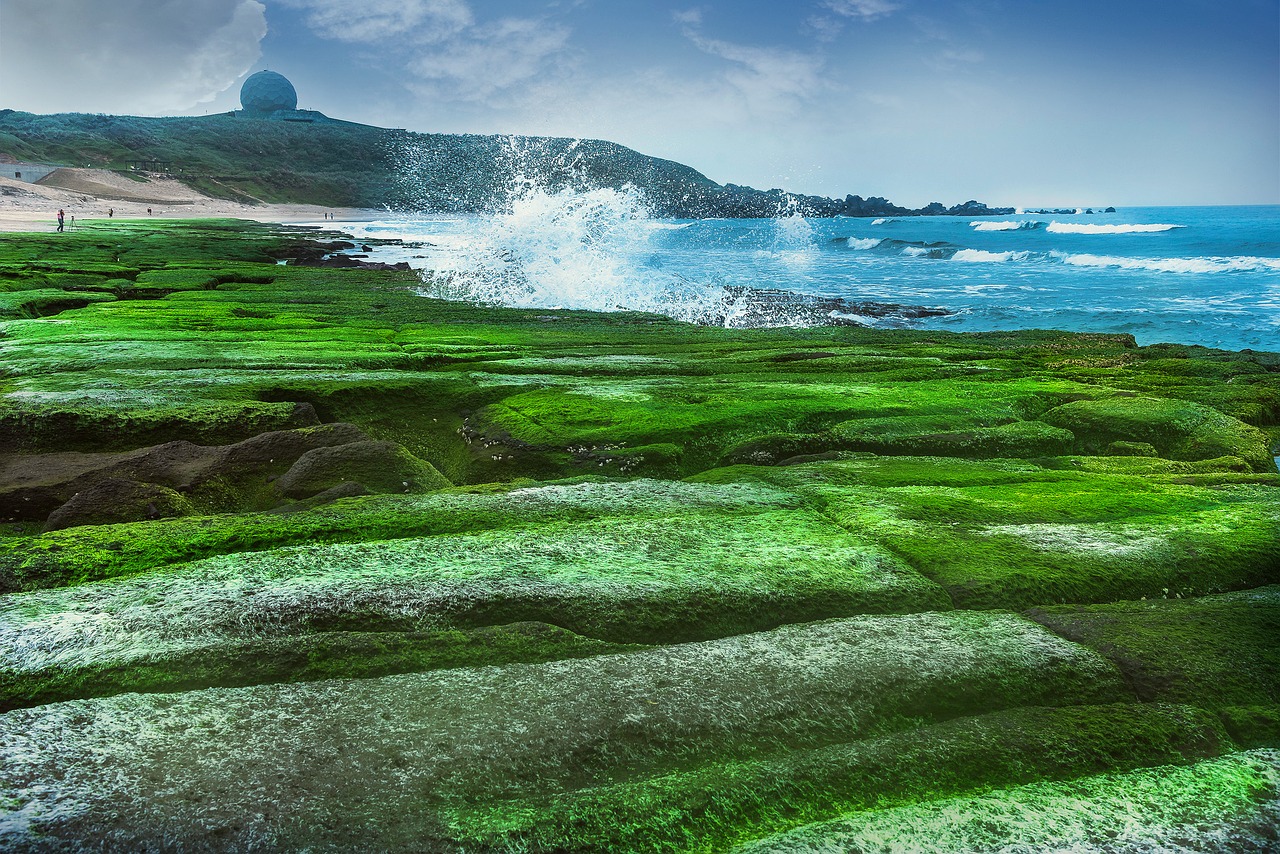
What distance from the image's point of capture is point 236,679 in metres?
3.33

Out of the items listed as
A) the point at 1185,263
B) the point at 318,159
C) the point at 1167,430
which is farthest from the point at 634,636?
the point at 318,159

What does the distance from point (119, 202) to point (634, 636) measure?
114 m

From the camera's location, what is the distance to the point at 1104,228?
337 feet

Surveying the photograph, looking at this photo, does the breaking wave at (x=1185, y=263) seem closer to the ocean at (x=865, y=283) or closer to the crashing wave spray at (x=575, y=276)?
the ocean at (x=865, y=283)

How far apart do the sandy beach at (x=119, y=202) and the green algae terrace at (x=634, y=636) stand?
240ft

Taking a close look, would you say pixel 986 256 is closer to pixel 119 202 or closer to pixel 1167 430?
pixel 1167 430

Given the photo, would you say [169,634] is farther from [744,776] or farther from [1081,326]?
[1081,326]

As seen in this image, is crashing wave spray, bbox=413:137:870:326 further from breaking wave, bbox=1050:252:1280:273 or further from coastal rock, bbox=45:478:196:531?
breaking wave, bbox=1050:252:1280:273

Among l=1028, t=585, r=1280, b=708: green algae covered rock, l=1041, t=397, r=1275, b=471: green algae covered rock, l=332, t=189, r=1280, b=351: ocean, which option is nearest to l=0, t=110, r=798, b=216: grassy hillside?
l=332, t=189, r=1280, b=351: ocean

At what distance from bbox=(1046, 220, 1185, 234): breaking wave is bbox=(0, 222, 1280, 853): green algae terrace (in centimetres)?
10662

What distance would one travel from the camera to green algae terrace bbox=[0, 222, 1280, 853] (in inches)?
104

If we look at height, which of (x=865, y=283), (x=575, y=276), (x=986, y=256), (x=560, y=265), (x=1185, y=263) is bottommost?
(x=575, y=276)

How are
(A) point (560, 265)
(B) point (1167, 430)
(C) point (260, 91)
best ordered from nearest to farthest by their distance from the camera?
(B) point (1167, 430), (A) point (560, 265), (C) point (260, 91)

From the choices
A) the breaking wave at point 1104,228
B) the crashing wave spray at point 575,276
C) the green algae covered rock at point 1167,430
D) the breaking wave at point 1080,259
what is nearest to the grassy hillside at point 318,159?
the breaking wave at point 1080,259
